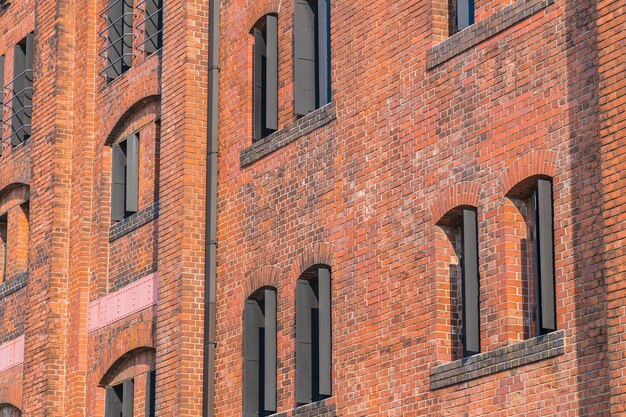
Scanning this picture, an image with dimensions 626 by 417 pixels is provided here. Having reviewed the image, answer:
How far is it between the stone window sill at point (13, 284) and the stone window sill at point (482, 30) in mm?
12196

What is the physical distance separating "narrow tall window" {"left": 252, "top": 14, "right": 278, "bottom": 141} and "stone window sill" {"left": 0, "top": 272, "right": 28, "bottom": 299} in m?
7.64

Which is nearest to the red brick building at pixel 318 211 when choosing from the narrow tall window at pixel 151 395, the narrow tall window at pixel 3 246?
the narrow tall window at pixel 151 395

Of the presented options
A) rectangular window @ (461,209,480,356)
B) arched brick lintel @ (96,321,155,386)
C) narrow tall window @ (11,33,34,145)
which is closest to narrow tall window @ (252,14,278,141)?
arched brick lintel @ (96,321,155,386)

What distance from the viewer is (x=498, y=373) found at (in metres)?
18.5

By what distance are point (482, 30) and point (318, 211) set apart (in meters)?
3.87

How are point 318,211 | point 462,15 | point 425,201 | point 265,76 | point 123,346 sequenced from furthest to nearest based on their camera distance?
point 123,346 < point 265,76 < point 318,211 < point 462,15 < point 425,201

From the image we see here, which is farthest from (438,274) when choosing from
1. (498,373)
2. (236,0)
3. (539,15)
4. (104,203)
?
(104,203)

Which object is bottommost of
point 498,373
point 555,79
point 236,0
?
point 498,373

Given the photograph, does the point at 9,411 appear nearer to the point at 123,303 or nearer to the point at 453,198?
the point at 123,303

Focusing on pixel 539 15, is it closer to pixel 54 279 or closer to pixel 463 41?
pixel 463 41

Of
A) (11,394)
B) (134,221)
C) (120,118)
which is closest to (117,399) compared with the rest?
(134,221)

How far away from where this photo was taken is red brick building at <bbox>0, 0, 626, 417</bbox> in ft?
59.3

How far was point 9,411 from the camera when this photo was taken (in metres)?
30.4

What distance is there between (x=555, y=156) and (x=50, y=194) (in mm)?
13077
